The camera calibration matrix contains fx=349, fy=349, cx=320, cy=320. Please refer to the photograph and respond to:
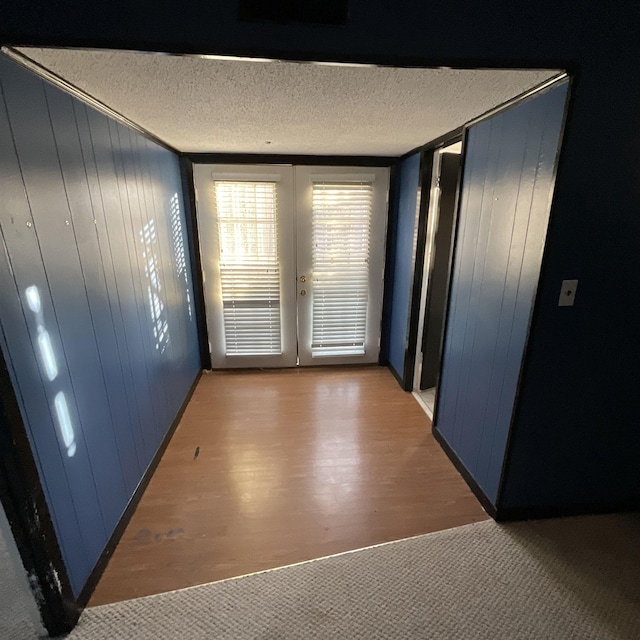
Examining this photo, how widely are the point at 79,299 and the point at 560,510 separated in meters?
2.43

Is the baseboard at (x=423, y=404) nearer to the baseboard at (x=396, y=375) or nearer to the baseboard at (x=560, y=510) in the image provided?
the baseboard at (x=396, y=375)

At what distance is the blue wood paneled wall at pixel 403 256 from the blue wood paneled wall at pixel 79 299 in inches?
73.2

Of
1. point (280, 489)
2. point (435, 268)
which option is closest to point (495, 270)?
point (435, 268)

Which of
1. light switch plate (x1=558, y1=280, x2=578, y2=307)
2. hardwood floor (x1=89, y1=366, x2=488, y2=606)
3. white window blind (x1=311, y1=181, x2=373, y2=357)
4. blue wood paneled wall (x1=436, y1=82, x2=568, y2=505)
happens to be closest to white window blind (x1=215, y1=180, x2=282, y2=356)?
white window blind (x1=311, y1=181, x2=373, y2=357)

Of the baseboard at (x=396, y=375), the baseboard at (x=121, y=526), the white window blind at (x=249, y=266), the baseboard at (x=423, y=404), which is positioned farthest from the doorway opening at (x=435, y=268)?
the baseboard at (x=121, y=526)

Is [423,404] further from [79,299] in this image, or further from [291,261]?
[79,299]

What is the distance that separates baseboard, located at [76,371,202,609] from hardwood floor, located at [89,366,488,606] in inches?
1.1

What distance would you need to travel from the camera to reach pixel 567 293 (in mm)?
1411

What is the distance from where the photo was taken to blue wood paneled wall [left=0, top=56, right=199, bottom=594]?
3.48 ft

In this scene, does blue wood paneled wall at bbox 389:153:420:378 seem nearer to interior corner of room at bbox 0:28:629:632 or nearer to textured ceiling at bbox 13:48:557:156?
interior corner of room at bbox 0:28:629:632

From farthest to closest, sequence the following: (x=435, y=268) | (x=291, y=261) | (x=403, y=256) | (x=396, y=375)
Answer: (x=396, y=375), (x=291, y=261), (x=403, y=256), (x=435, y=268)

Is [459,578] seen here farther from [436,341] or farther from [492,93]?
[492,93]

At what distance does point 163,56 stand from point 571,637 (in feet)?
7.77

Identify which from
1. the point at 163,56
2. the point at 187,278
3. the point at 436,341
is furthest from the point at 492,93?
the point at 187,278
